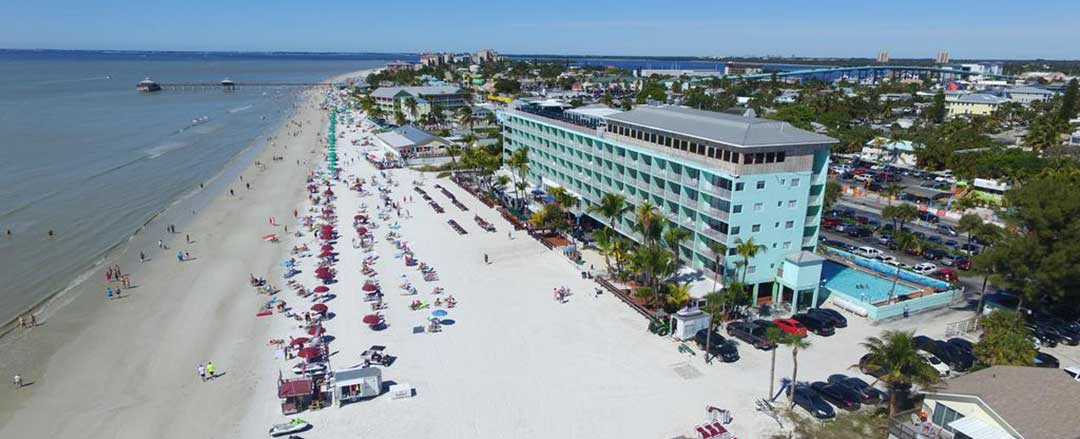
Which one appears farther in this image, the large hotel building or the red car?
the large hotel building

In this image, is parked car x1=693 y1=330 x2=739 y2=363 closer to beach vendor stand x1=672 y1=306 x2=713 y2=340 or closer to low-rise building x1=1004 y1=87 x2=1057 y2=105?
beach vendor stand x1=672 y1=306 x2=713 y2=340

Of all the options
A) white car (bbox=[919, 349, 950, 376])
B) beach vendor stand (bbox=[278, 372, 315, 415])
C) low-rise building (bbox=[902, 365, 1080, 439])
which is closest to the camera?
low-rise building (bbox=[902, 365, 1080, 439])

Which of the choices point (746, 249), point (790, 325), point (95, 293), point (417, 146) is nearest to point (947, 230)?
point (790, 325)

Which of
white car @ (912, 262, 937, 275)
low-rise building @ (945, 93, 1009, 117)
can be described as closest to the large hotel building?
white car @ (912, 262, 937, 275)

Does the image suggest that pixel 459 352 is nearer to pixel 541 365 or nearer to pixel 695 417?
pixel 541 365

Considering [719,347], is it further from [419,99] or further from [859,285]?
[419,99]

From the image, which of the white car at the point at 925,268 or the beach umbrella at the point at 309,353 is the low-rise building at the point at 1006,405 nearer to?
the white car at the point at 925,268

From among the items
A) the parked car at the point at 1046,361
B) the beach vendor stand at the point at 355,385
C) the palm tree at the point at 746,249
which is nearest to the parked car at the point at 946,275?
the parked car at the point at 1046,361
